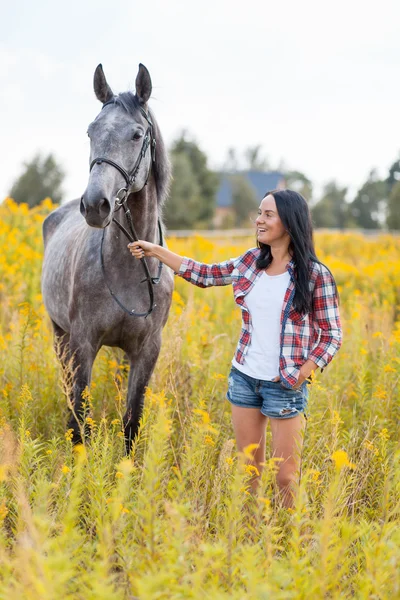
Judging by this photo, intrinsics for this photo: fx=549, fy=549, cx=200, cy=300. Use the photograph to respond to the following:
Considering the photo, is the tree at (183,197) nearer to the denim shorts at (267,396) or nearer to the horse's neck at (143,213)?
the horse's neck at (143,213)

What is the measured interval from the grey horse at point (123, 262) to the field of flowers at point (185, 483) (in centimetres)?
29

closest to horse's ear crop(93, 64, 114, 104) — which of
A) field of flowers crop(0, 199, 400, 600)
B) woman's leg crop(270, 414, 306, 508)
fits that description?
field of flowers crop(0, 199, 400, 600)

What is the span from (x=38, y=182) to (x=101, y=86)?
35.1 m

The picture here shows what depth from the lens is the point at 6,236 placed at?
352 inches

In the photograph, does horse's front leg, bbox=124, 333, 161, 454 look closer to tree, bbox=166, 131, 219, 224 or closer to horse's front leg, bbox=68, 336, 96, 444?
horse's front leg, bbox=68, 336, 96, 444

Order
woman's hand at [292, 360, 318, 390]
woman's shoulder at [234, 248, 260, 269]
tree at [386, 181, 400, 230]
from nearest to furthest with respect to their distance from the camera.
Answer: woman's hand at [292, 360, 318, 390] → woman's shoulder at [234, 248, 260, 269] → tree at [386, 181, 400, 230]

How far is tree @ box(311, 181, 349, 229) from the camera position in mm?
54031

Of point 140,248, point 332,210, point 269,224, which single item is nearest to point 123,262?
point 140,248

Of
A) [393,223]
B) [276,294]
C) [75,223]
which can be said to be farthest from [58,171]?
[276,294]

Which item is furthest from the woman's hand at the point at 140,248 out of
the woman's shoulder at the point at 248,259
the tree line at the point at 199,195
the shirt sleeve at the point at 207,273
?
the tree line at the point at 199,195

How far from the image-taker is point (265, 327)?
9.68 feet

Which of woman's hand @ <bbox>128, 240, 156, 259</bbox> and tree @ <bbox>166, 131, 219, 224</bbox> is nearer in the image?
woman's hand @ <bbox>128, 240, 156, 259</bbox>

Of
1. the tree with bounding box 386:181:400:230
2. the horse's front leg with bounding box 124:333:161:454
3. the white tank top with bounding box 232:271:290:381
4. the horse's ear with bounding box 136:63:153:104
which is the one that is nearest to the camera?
the white tank top with bounding box 232:271:290:381

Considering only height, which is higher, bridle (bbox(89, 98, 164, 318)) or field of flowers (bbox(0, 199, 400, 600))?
bridle (bbox(89, 98, 164, 318))
